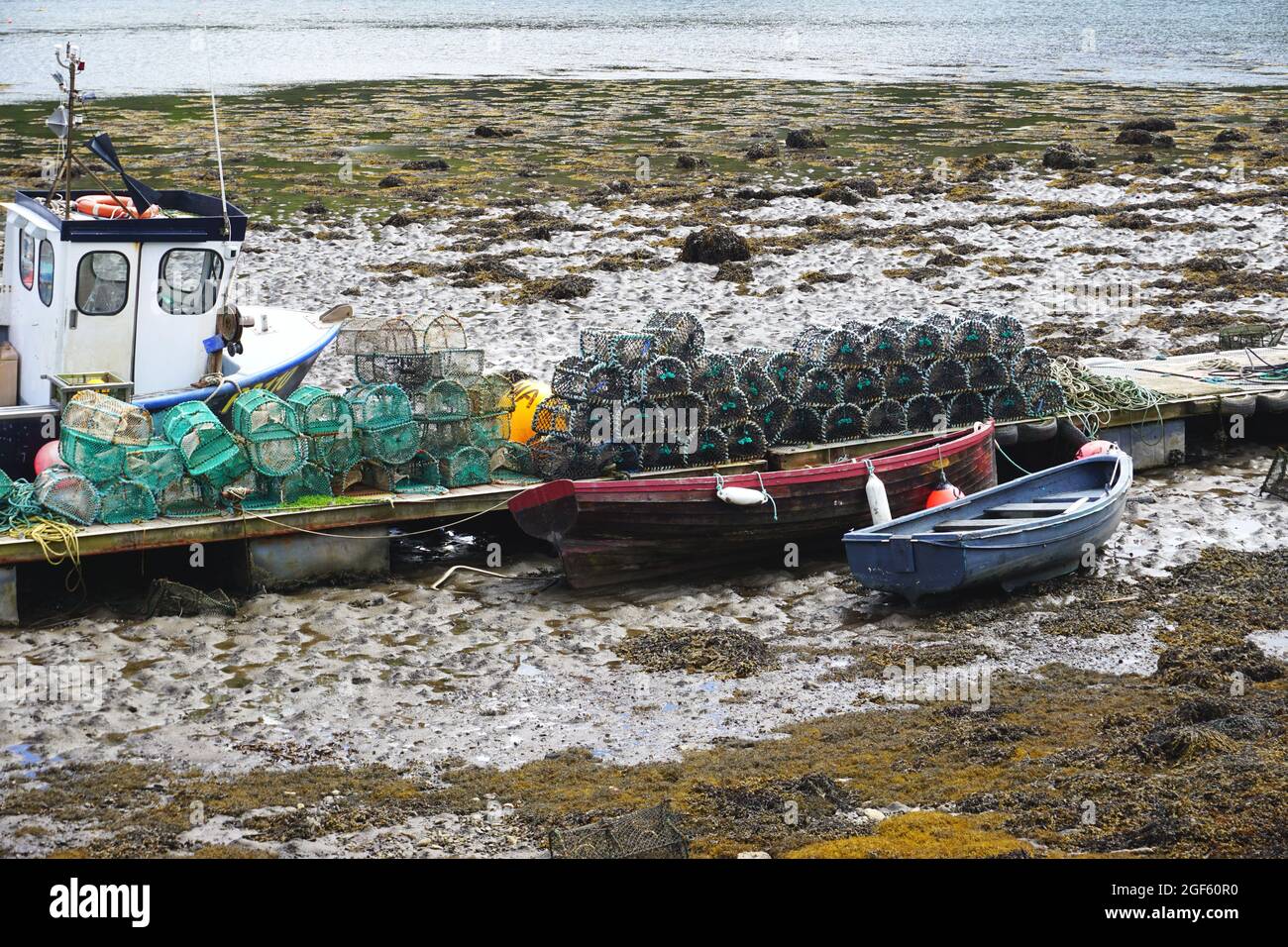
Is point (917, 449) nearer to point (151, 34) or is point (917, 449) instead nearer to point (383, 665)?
point (383, 665)

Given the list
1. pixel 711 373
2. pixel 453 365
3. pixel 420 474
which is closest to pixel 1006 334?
pixel 711 373

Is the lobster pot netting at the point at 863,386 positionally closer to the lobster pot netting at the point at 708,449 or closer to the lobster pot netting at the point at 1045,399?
the lobster pot netting at the point at 708,449

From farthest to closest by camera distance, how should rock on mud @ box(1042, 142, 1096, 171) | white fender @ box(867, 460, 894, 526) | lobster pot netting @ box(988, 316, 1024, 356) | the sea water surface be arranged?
the sea water surface < rock on mud @ box(1042, 142, 1096, 171) < lobster pot netting @ box(988, 316, 1024, 356) < white fender @ box(867, 460, 894, 526)

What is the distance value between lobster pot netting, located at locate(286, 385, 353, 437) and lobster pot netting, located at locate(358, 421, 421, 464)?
0.53 ft

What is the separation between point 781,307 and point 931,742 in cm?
1158

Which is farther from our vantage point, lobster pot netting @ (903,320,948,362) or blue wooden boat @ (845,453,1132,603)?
lobster pot netting @ (903,320,948,362)

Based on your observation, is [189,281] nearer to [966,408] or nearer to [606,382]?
[606,382]

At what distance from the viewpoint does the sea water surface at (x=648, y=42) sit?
58.3 meters

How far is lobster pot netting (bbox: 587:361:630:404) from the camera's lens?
12.2 meters

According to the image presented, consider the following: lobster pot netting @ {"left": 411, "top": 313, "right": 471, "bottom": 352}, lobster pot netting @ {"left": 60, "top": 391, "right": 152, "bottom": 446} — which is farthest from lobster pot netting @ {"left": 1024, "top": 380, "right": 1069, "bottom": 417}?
lobster pot netting @ {"left": 60, "top": 391, "right": 152, "bottom": 446}

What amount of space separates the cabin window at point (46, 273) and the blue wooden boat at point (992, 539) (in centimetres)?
676

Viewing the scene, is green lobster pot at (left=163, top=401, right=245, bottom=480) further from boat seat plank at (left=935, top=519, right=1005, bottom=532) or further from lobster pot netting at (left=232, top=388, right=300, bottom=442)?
boat seat plank at (left=935, top=519, right=1005, bottom=532)

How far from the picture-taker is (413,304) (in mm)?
20531

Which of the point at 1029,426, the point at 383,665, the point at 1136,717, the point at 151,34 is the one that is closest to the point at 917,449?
the point at 1029,426
